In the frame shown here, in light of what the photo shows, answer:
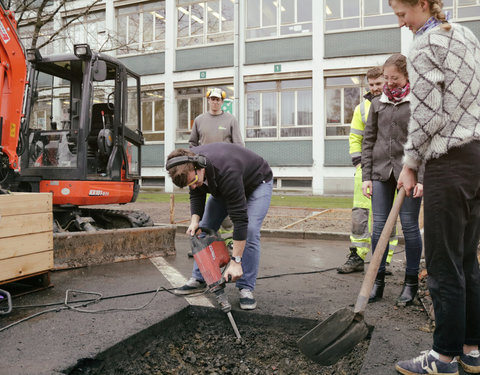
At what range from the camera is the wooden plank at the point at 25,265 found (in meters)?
3.76

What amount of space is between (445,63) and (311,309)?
7.02 ft

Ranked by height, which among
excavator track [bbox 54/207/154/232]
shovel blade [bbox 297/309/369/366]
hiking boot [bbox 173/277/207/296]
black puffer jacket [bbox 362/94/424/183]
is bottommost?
hiking boot [bbox 173/277/207/296]

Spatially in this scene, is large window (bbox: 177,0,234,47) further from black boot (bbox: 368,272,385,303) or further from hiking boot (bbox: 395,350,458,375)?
hiking boot (bbox: 395,350,458,375)

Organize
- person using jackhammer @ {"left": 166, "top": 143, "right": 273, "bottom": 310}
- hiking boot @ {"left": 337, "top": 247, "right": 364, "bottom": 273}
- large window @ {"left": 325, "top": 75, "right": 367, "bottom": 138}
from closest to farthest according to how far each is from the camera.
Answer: person using jackhammer @ {"left": 166, "top": 143, "right": 273, "bottom": 310}
hiking boot @ {"left": 337, "top": 247, "right": 364, "bottom": 273}
large window @ {"left": 325, "top": 75, "right": 367, "bottom": 138}

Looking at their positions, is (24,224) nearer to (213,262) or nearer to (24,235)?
(24,235)

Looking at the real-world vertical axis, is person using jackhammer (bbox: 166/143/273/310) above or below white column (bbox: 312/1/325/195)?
below

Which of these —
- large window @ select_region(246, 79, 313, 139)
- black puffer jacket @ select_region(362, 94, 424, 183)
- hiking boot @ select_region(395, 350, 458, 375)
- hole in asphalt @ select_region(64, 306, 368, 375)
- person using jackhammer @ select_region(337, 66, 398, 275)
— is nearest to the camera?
hiking boot @ select_region(395, 350, 458, 375)

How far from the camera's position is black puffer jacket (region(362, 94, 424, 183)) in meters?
3.74

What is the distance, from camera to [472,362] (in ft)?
8.14

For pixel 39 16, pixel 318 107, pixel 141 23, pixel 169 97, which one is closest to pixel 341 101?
pixel 318 107

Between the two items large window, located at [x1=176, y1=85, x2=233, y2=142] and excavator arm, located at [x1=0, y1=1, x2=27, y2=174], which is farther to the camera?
large window, located at [x1=176, y1=85, x2=233, y2=142]

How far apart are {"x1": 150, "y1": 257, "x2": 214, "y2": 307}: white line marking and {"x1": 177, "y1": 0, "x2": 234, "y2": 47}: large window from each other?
48.8ft

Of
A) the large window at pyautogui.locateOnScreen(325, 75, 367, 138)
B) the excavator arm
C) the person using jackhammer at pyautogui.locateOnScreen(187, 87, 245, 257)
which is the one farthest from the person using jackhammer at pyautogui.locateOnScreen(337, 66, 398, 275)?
the large window at pyautogui.locateOnScreen(325, 75, 367, 138)

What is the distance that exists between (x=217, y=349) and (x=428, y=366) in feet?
5.07
